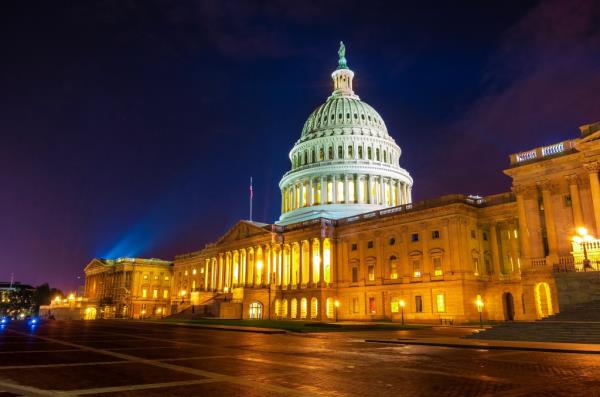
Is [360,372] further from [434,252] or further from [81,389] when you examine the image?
[434,252]

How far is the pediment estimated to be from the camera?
94294 millimetres

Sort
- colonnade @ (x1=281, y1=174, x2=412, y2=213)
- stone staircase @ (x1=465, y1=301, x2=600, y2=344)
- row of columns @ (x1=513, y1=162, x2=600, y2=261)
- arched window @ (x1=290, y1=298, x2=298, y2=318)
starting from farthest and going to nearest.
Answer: colonnade @ (x1=281, y1=174, x2=412, y2=213), arched window @ (x1=290, y1=298, x2=298, y2=318), row of columns @ (x1=513, y1=162, x2=600, y2=261), stone staircase @ (x1=465, y1=301, x2=600, y2=344)

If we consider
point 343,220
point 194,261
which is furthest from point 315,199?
point 194,261

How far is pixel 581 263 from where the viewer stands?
1624 inches

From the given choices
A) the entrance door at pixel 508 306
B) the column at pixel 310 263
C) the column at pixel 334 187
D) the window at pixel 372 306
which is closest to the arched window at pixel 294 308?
the column at pixel 310 263

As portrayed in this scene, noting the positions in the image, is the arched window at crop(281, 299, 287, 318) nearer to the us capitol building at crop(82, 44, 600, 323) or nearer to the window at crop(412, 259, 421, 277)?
the us capitol building at crop(82, 44, 600, 323)

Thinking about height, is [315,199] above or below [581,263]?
above

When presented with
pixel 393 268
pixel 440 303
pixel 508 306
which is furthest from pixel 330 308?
pixel 508 306

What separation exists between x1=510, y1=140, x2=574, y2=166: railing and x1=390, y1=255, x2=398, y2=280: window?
26442 mm

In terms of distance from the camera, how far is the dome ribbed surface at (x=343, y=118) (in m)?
118

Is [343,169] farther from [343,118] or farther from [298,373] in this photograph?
[298,373]

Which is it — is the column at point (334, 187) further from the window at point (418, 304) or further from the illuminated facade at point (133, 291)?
the illuminated facade at point (133, 291)

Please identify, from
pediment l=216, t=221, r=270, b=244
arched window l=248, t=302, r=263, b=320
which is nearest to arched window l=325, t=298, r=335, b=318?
arched window l=248, t=302, r=263, b=320

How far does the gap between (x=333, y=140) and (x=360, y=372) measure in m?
99.4
